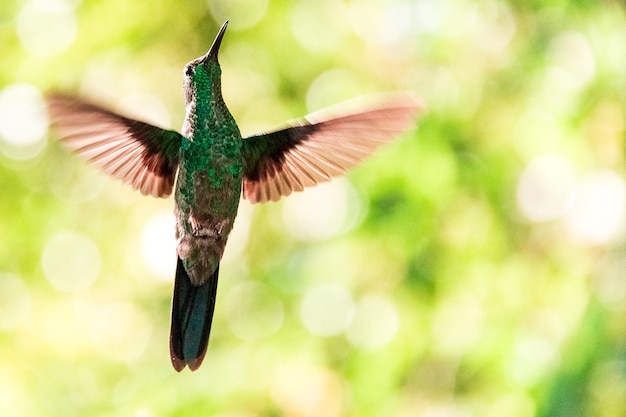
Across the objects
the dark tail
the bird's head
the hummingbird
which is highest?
the bird's head

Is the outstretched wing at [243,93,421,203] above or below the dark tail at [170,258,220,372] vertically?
above

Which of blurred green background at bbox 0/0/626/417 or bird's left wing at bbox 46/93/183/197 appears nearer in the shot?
bird's left wing at bbox 46/93/183/197

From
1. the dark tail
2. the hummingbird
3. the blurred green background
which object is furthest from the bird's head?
the blurred green background

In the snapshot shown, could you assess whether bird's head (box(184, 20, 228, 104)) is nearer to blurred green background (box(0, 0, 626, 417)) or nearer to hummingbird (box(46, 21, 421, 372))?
hummingbird (box(46, 21, 421, 372))

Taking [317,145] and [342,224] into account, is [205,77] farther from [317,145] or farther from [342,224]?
[342,224]

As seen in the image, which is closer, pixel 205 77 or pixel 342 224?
pixel 205 77

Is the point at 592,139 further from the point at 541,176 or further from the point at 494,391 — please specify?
the point at 494,391

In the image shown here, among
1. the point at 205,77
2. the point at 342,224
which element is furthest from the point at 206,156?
the point at 342,224

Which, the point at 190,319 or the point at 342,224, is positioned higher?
the point at 342,224
